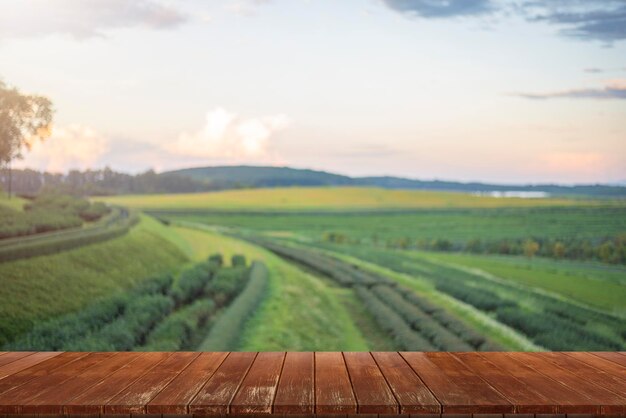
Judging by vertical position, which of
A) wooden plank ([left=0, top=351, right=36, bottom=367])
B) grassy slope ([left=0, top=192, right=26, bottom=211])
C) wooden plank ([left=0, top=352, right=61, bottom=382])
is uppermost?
grassy slope ([left=0, top=192, right=26, bottom=211])

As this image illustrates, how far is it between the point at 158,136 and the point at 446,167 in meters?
3.80

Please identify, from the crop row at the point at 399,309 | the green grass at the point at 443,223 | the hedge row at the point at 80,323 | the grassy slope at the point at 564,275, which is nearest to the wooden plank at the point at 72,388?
the hedge row at the point at 80,323

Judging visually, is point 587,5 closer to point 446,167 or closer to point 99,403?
point 446,167

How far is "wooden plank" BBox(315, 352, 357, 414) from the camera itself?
308cm

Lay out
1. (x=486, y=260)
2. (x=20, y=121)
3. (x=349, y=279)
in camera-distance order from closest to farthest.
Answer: (x=20, y=121), (x=349, y=279), (x=486, y=260)

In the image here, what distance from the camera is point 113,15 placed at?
786 centimetres

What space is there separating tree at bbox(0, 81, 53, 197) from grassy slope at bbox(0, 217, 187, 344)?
3.45 feet

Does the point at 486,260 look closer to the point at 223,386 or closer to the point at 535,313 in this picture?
the point at 535,313

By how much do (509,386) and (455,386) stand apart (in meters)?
0.28

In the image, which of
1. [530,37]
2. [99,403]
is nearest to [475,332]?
[530,37]

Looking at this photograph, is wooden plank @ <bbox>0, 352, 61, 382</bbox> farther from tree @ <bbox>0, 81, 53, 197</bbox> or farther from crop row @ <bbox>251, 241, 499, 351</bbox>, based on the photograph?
crop row @ <bbox>251, 241, 499, 351</bbox>

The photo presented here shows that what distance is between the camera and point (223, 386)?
340 centimetres

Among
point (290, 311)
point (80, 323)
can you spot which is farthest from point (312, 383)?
point (290, 311)

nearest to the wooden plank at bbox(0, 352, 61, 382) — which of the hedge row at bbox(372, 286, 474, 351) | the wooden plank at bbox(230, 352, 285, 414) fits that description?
the wooden plank at bbox(230, 352, 285, 414)
